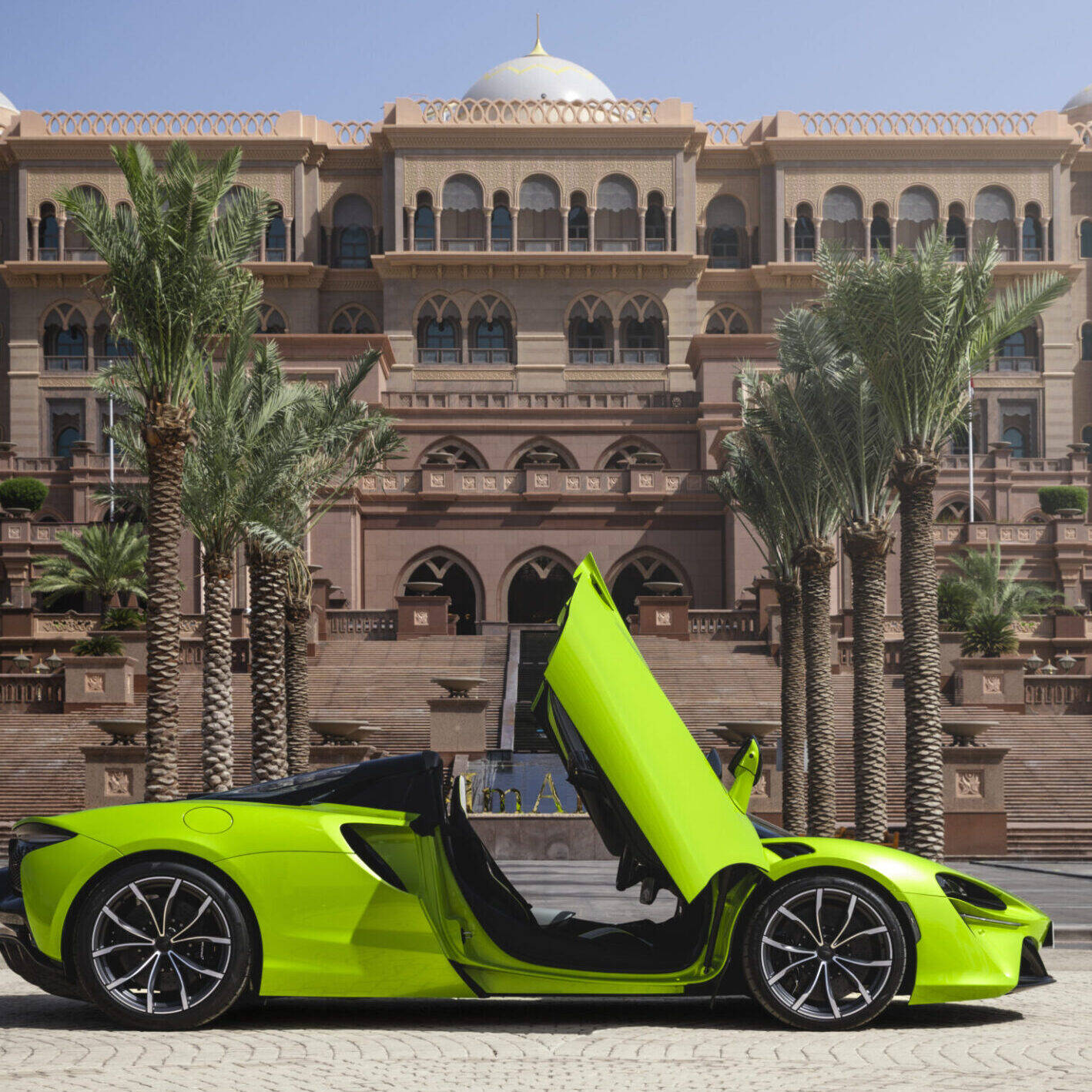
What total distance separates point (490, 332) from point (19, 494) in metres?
17.7

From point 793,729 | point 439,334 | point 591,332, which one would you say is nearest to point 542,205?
point 591,332

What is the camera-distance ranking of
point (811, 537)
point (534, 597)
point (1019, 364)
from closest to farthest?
1. point (811, 537)
2. point (534, 597)
3. point (1019, 364)

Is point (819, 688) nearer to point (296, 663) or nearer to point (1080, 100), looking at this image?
point (296, 663)

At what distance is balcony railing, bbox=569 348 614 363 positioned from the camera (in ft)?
172

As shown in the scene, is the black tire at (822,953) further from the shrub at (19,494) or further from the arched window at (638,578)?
the shrub at (19,494)

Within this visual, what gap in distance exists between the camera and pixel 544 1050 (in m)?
5.76

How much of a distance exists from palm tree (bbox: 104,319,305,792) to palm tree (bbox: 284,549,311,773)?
2379 mm

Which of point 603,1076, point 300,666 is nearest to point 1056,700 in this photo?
point 300,666

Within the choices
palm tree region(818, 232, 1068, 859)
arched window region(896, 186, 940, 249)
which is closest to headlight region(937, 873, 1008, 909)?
palm tree region(818, 232, 1068, 859)

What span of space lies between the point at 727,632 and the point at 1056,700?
29.3ft

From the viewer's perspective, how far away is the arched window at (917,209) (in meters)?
53.5

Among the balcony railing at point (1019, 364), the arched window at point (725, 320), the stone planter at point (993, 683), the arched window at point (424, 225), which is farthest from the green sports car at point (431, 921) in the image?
the arched window at point (725, 320)

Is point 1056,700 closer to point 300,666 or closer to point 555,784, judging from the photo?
point 555,784

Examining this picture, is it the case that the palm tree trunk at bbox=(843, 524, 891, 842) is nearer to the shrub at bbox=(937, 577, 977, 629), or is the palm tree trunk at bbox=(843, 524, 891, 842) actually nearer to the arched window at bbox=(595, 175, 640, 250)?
Result: the shrub at bbox=(937, 577, 977, 629)
